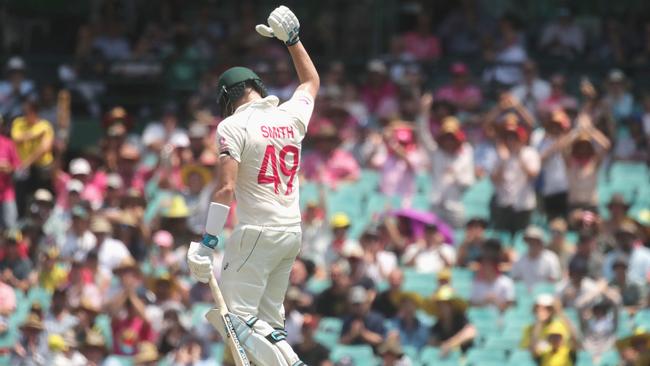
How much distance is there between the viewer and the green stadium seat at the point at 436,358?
52.3 ft

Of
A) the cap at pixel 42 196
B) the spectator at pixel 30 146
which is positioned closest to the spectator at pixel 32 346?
the cap at pixel 42 196

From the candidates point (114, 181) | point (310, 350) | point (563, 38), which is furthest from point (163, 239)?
point (563, 38)

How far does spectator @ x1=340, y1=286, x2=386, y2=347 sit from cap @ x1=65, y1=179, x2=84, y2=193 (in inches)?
151

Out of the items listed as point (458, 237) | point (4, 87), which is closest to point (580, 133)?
point (458, 237)

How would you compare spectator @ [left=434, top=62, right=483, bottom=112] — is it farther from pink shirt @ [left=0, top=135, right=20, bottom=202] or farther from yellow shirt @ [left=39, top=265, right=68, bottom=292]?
yellow shirt @ [left=39, top=265, right=68, bottom=292]

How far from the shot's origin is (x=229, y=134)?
408 inches

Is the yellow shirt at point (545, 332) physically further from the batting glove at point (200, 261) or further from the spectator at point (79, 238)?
the batting glove at point (200, 261)

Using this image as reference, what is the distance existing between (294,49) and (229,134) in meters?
0.89

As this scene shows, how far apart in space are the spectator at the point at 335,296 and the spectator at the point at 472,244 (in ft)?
4.81

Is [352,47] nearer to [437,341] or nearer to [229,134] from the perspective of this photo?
[437,341]

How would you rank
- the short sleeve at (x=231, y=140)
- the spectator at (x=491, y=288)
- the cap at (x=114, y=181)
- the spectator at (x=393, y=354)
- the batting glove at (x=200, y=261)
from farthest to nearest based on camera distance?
the cap at (x=114, y=181), the spectator at (x=491, y=288), the spectator at (x=393, y=354), the short sleeve at (x=231, y=140), the batting glove at (x=200, y=261)

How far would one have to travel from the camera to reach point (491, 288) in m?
16.9

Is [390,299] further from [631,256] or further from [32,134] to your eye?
[32,134]

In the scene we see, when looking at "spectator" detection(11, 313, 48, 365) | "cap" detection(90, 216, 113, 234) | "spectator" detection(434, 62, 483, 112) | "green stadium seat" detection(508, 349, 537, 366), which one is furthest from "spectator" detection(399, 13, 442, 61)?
"spectator" detection(11, 313, 48, 365)
